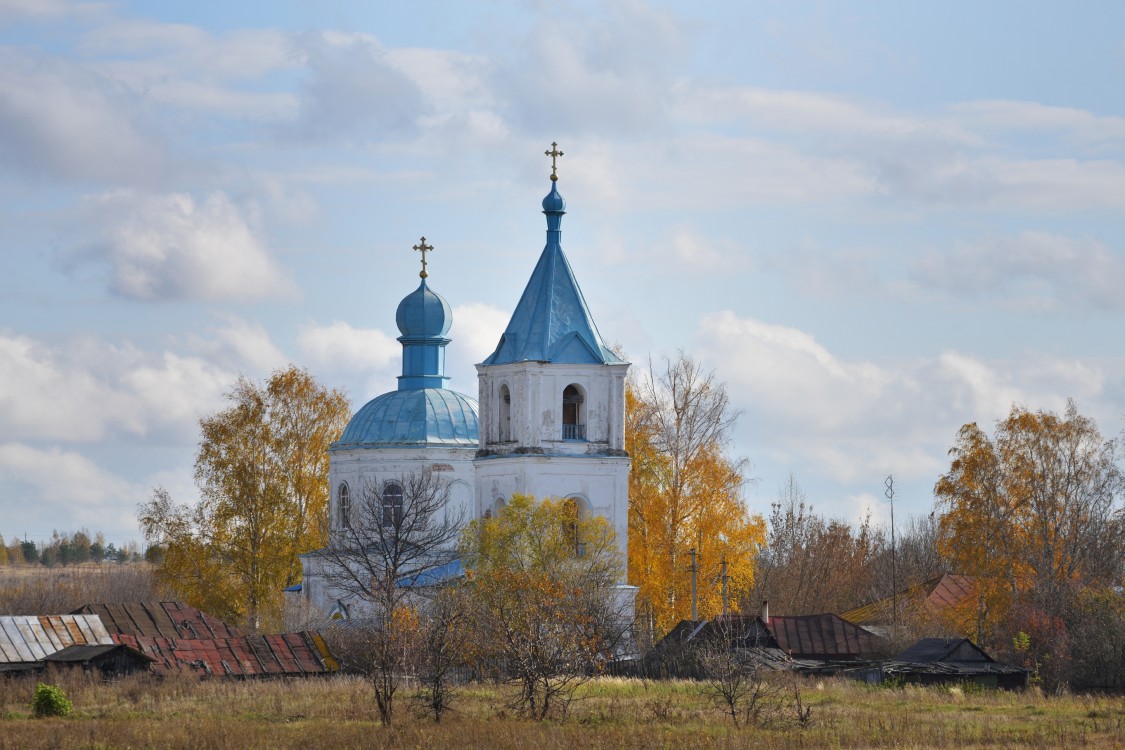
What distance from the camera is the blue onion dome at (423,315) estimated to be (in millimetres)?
45562

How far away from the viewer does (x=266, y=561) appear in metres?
47.3

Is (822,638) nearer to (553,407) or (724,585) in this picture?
(724,585)

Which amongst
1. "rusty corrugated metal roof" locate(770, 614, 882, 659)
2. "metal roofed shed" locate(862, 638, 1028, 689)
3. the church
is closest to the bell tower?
the church

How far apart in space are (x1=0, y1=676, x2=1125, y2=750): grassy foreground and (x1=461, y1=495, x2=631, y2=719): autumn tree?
0.61 m

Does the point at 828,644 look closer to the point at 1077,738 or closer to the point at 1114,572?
the point at 1114,572

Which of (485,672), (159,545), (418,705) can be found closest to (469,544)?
(485,672)

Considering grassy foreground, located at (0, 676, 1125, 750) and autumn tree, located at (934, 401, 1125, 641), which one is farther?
autumn tree, located at (934, 401, 1125, 641)

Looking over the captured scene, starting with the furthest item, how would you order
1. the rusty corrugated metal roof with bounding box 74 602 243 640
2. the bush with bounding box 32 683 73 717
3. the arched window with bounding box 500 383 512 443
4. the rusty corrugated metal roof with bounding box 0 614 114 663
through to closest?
the arched window with bounding box 500 383 512 443, the rusty corrugated metal roof with bounding box 74 602 243 640, the rusty corrugated metal roof with bounding box 0 614 114 663, the bush with bounding box 32 683 73 717

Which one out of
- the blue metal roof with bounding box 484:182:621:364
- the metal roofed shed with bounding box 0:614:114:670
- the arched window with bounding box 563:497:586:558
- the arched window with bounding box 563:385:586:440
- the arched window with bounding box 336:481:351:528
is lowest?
the metal roofed shed with bounding box 0:614:114:670

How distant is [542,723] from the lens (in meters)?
26.6

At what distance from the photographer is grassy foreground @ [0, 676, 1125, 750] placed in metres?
24.2

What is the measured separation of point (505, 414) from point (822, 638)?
29.1ft

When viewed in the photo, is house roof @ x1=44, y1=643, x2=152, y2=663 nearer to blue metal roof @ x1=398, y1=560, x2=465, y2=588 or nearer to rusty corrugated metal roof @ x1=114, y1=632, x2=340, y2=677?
rusty corrugated metal roof @ x1=114, y1=632, x2=340, y2=677

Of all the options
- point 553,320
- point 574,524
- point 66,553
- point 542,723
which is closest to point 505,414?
point 553,320
